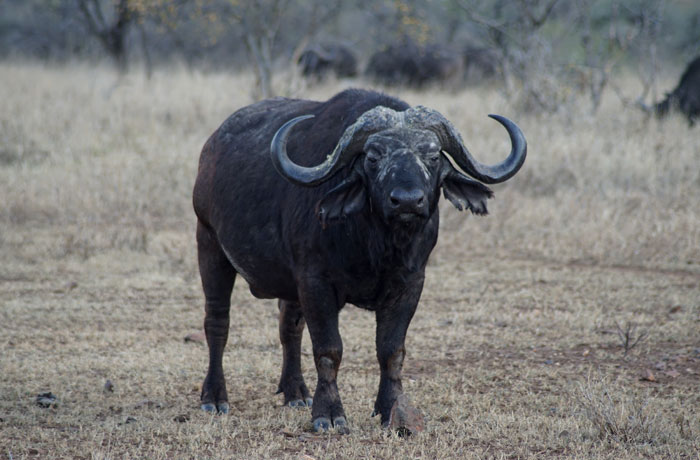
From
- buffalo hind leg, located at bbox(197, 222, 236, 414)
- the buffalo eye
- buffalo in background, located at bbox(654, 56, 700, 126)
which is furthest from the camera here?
buffalo in background, located at bbox(654, 56, 700, 126)

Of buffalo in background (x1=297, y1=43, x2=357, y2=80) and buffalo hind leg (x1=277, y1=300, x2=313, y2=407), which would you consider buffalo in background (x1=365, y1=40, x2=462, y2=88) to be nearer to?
buffalo in background (x1=297, y1=43, x2=357, y2=80)

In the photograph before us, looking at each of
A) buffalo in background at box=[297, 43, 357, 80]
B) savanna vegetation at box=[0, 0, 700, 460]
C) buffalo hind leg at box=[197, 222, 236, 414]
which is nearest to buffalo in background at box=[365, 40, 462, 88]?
buffalo in background at box=[297, 43, 357, 80]

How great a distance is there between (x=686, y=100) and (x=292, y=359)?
12.2 meters

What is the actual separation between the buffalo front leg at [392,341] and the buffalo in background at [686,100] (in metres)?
11.8

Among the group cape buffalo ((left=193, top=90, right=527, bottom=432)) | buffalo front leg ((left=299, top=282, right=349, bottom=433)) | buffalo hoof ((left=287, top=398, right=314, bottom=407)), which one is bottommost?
buffalo hoof ((left=287, top=398, right=314, bottom=407))

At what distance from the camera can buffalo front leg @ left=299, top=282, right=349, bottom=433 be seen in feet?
15.7

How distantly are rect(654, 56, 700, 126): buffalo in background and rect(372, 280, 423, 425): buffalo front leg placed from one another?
11784mm

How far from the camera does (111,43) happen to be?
21891 mm

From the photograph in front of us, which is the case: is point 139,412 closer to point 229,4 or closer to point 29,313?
point 29,313

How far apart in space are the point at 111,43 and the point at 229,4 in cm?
627

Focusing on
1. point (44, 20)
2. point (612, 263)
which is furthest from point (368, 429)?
point (44, 20)

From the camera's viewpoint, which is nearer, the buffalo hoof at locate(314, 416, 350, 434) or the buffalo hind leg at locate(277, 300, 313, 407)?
the buffalo hoof at locate(314, 416, 350, 434)

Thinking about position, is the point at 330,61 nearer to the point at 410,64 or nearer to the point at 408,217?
the point at 410,64

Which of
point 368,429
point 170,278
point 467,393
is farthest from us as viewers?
point 170,278
